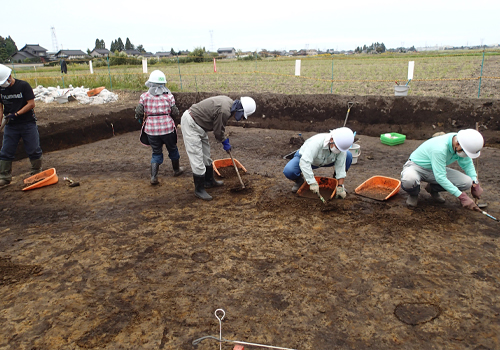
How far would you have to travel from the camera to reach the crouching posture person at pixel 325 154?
4035 mm

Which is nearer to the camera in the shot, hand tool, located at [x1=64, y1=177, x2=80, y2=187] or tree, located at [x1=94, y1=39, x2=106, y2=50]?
hand tool, located at [x1=64, y1=177, x2=80, y2=187]

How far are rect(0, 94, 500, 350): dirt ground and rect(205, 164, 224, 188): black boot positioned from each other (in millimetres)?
174

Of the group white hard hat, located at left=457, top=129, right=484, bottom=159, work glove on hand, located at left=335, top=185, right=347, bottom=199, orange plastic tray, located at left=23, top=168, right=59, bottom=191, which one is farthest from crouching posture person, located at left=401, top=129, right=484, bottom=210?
orange plastic tray, located at left=23, top=168, right=59, bottom=191

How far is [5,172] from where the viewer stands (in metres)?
5.42

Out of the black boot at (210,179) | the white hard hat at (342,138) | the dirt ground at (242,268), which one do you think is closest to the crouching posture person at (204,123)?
the black boot at (210,179)

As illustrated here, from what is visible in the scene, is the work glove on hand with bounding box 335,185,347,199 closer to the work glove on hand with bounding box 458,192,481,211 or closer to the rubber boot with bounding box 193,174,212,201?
the work glove on hand with bounding box 458,192,481,211

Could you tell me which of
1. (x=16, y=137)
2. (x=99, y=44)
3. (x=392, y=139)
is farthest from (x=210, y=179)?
(x=99, y=44)

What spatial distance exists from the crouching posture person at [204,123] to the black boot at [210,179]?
17 centimetres

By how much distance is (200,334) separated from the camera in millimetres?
2451

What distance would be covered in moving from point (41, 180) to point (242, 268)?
4028 millimetres

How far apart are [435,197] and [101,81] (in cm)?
1254

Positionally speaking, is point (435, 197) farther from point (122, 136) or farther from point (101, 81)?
point (101, 81)

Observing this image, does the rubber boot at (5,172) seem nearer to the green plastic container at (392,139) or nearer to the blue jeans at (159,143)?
the blue jeans at (159,143)

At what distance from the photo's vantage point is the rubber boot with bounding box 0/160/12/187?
17.6ft
